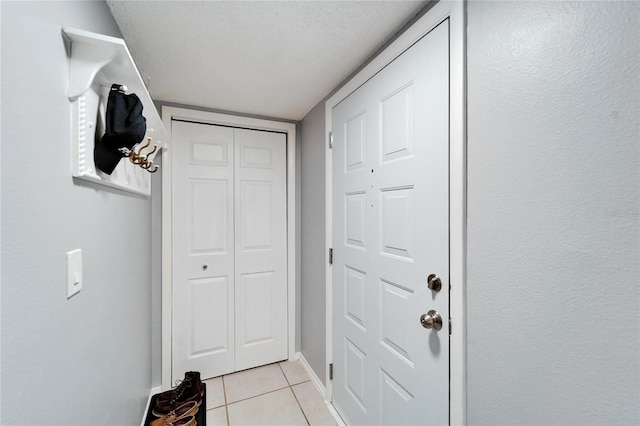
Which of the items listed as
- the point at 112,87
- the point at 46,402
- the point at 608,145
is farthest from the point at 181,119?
the point at 608,145

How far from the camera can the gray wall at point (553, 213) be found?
1.98 ft

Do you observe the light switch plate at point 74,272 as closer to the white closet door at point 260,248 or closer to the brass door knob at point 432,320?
the brass door knob at point 432,320

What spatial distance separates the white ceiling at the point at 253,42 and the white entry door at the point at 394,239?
187 millimetres

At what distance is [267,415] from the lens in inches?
70.6

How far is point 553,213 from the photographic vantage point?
719mm

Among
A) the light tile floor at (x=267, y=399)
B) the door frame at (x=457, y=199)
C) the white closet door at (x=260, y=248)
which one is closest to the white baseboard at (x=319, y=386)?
the light tile floor at (x=267, y=399)

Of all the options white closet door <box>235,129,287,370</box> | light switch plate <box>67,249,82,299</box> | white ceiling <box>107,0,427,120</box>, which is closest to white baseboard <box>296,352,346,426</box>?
white closet door <box>235,129,287,370</box>

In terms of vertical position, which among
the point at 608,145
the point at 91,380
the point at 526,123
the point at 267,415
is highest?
the point at 526,123

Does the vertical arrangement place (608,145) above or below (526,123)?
below

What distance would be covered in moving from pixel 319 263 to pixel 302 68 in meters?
1.32

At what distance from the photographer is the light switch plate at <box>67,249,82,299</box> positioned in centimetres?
74

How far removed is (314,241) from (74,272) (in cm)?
153

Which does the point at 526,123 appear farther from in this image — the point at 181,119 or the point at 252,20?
the point at 181,119

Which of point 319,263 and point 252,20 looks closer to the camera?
point 252,20
